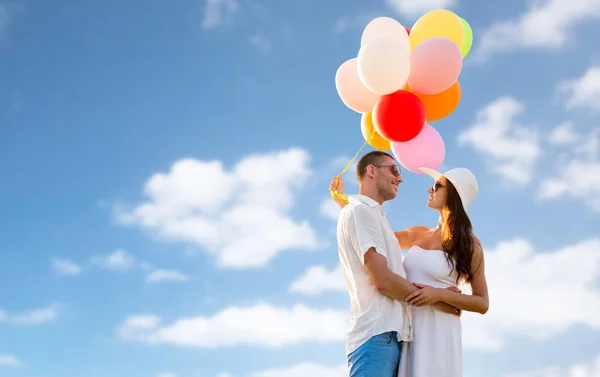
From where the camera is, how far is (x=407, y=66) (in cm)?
489

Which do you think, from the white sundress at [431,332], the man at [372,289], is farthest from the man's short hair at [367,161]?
the white sundress at [431,332]

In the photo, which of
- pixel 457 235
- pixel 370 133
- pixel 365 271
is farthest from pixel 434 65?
pixel 365 271

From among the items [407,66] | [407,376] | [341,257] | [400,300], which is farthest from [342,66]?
[407,376]

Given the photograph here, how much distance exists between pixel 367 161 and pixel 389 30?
4.64 feet

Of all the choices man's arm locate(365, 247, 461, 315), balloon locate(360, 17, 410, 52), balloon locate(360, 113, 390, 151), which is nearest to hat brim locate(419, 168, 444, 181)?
balloon locate(360, 113, 390, 151)

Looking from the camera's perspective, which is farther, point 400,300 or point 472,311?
point 472,311

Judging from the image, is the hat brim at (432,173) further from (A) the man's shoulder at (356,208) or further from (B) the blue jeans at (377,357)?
(B) the blue jeans at (377,357)

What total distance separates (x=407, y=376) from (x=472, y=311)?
28.2 inches

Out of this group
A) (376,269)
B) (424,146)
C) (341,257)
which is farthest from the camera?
(424,146)

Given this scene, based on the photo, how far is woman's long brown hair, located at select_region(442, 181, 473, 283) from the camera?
443 cm

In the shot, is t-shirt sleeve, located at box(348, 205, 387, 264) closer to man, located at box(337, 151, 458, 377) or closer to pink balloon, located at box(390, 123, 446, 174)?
man, located at box(337, 151, 458, 377)

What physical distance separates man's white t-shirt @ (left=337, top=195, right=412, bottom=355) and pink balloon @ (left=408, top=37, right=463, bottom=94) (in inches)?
52.9

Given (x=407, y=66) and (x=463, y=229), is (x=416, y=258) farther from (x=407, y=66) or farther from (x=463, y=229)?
(x=407, y=66)

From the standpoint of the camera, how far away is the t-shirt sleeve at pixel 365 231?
160 inches
